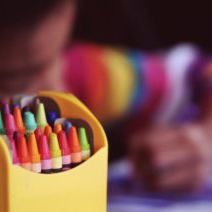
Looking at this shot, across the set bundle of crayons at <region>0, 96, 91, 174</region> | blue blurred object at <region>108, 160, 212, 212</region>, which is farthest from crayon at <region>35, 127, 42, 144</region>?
blue blurred object at <region>108, 160, 212, 212</region>

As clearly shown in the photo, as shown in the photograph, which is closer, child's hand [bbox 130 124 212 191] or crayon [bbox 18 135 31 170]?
crayon [bbox 18 135 31 170]

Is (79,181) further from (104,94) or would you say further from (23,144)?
(104,94)

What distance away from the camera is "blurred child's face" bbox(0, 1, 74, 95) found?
1.36 feet

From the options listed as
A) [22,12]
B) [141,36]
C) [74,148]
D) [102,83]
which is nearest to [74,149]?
[74,148]

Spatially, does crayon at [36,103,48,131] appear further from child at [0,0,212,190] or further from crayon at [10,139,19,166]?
child at [0,0,212,190]

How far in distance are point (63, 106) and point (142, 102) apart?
369 mm

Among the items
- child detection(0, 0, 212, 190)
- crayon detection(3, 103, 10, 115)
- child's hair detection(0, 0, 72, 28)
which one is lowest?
child detection(0, 0, 212, 190)

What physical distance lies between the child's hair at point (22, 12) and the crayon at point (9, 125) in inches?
7.7

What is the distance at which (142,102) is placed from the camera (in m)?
0.62

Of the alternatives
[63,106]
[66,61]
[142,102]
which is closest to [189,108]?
[142,102]

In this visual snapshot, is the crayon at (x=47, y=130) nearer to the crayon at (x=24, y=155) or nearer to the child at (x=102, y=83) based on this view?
the crayon at (x=24, y=155)

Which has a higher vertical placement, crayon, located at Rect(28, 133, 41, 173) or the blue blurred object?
crayon, located at Rect(28, 133, 41, 173)

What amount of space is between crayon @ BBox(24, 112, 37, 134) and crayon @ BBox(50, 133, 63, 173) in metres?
0.02

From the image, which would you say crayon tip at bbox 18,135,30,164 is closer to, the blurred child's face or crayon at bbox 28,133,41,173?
crayon at bbox 28,133,41,173
